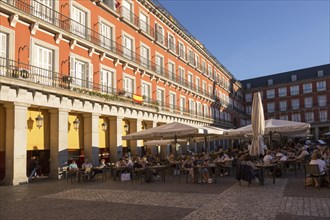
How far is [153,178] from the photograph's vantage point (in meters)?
→ 14.9

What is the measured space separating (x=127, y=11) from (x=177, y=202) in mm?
20777

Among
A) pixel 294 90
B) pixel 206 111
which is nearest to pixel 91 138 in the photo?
pixel 206 111

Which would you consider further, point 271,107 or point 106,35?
point 271,107

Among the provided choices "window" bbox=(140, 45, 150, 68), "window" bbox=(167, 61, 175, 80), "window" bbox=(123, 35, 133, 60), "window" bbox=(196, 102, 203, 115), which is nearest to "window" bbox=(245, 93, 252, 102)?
"window" bbox=(196, 102, 203, 115)

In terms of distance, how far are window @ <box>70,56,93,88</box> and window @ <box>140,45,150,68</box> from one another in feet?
25.2

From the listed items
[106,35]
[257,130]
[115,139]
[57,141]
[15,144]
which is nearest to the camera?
[257,130]

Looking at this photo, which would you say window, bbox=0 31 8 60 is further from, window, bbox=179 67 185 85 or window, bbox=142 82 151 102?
window, bbox=179 67 185 85

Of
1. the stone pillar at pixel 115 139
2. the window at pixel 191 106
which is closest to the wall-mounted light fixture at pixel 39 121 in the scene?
the stone pillar at pixel 115 139

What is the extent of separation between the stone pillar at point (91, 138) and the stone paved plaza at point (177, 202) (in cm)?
802

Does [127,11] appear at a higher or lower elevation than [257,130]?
higher

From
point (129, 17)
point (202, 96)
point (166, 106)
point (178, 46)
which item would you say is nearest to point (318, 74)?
point (202, 96)

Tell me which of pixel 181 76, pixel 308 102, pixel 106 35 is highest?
pixel 106 35

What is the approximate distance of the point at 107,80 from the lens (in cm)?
2355

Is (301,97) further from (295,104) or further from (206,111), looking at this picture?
(206,111)
